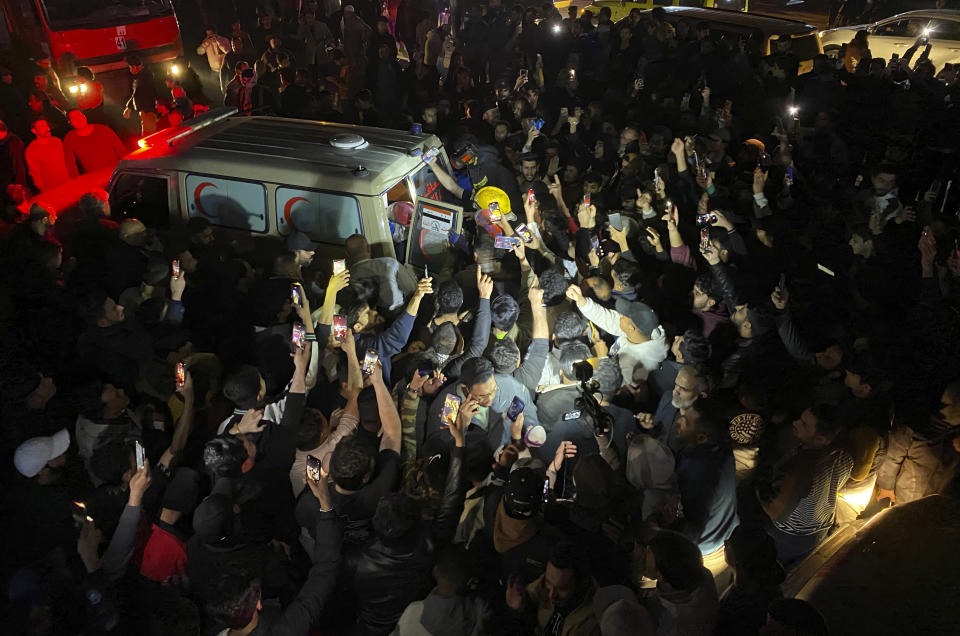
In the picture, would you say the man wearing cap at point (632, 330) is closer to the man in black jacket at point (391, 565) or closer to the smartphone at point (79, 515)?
the man in black jacket at point (391, 565)

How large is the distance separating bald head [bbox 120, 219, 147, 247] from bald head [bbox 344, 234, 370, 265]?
1.80 m

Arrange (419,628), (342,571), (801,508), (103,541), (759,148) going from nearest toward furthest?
(419,628)
(342,571)
(801,508)
(103,541)
(759,148)

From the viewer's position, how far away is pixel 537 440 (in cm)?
434

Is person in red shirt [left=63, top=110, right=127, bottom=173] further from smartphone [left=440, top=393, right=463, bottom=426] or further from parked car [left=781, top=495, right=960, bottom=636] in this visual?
parked car [left=781, top=495, right=960, bottom=636]

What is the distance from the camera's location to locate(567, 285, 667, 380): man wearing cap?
5160 mm

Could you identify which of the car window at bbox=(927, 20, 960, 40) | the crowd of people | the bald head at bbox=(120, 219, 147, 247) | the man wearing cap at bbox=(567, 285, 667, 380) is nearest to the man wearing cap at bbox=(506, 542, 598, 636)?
the crowd of people

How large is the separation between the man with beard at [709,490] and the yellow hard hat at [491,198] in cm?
388

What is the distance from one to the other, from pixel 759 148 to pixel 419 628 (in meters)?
8.18

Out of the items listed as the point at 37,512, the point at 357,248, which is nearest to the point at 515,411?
the point at 357,248

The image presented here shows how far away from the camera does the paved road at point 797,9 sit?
20.6 metres

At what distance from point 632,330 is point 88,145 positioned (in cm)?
745

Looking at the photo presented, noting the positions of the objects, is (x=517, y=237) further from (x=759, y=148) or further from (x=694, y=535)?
(x=759, y=148)

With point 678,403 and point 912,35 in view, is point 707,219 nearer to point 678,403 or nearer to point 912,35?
point 678,403

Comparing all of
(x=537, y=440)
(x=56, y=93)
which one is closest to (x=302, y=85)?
(x=56, y=93)
